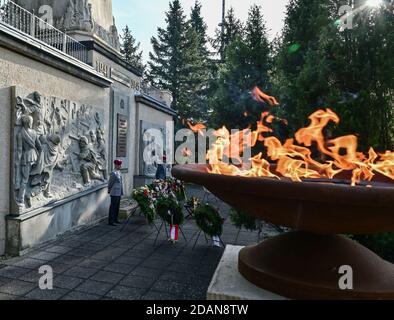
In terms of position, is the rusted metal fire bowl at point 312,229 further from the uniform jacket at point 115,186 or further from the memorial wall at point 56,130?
the uniform jacket at point 115,186

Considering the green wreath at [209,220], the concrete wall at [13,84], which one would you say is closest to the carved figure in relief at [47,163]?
the concrete wall at [13,84]

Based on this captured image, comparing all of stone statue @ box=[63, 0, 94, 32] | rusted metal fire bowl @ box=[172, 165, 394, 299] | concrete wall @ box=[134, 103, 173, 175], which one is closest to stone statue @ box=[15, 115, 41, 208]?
rusted metal fire bowl @ box=[172, 165, 394, 299]

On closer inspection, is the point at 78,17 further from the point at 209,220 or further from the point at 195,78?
the point at 195,78

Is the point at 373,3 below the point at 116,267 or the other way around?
the other way around

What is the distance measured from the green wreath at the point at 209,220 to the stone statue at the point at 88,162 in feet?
11.7

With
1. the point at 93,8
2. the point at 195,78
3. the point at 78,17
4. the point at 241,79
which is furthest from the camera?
the point at 195,78

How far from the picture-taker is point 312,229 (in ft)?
9.32

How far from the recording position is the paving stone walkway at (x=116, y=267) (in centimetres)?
472

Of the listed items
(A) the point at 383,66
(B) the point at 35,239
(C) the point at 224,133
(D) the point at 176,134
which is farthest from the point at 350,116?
(D) the point at 176,134

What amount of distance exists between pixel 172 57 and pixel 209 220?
2782 centimetres

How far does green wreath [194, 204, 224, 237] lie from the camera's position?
275 inches

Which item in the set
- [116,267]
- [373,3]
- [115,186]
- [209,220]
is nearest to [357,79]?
[373,3]

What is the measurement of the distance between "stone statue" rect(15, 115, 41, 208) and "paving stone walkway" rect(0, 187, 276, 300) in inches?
47.5
